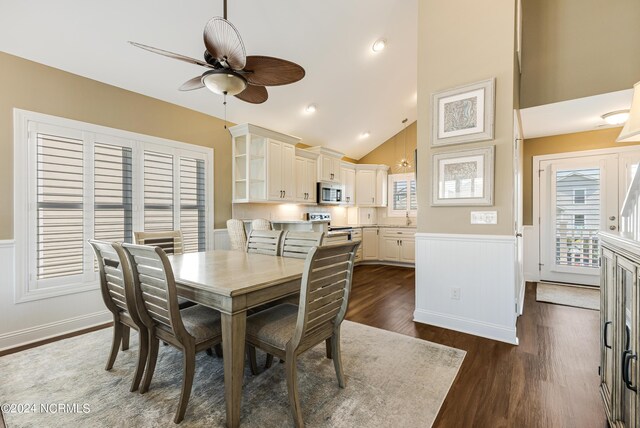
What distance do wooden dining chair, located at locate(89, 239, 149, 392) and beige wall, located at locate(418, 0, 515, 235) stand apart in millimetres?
2622

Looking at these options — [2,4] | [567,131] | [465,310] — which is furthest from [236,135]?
[567,131]

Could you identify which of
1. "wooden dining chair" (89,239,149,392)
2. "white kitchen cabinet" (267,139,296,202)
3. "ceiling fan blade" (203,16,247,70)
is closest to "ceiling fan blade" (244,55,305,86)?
"ceiling fan blade" (203,16,247,70)

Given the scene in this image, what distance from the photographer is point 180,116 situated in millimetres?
3791

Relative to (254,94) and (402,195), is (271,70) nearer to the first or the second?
(254,94)

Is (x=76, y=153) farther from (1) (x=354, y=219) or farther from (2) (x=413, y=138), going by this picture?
(2) (x=413, y=138)

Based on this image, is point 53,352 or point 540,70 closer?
point 53,352

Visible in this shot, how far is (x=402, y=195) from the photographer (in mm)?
6824

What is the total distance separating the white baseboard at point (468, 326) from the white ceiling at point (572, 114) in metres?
2.67

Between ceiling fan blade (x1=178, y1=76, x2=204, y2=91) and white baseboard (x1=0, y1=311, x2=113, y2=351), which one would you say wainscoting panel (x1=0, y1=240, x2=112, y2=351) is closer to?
white baseboard (x1=0, y1=311, x2=113, y2=351)

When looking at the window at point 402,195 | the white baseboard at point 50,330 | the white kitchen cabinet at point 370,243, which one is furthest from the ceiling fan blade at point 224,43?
the window at point 402,195

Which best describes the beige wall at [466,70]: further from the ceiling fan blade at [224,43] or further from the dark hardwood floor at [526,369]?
the ceiling fan blade at [224,43]

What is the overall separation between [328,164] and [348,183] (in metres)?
0.85

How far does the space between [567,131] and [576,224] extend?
146 cm

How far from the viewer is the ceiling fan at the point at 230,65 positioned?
5.72 feet
